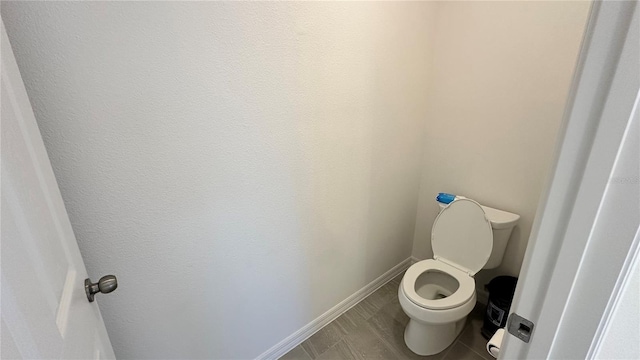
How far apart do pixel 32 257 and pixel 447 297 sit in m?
1.63

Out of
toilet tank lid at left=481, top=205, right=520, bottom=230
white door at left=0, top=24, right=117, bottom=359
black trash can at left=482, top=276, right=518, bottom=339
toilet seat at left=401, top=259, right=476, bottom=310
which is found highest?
white door at left=0, top=24, right=117, bottom=359

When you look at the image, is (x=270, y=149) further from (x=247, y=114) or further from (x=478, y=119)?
(x=478, y=119)

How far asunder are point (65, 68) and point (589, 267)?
4.05ft

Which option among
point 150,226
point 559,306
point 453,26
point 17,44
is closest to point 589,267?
point 559,306

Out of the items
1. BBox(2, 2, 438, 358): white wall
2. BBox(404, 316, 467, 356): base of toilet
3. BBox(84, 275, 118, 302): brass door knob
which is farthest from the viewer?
BBox(404, 316, 467, 356): base of toilet

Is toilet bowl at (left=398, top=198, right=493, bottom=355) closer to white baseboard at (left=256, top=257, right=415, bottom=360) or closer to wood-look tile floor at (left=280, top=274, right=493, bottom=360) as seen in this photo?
wood-look tile floor at (left=280, top=274, right=493, bottom=360)

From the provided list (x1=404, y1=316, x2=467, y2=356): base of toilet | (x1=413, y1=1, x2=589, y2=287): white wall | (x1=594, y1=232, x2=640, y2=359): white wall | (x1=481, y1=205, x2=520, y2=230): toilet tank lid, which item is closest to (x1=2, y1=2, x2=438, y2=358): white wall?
(x1=413, y1=1, x2=589, y2=287): white wall

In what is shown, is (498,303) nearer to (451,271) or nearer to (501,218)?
(451,271)

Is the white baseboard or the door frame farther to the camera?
the white baseboard

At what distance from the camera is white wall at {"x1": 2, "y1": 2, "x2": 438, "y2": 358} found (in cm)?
85

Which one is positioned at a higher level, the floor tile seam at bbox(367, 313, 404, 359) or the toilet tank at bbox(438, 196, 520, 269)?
the toilet tank at bbox(438, 196, 520, 269)

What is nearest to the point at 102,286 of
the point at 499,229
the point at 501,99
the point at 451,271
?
the point at 451,271

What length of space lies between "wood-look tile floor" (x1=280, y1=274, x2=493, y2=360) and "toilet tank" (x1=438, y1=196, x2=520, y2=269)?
0.41 meters

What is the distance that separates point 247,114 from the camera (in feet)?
3.79
